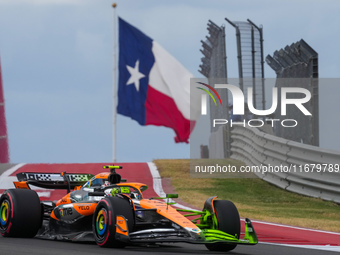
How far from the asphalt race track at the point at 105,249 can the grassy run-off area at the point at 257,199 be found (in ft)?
11.5

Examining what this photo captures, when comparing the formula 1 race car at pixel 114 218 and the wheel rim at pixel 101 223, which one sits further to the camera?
the wheel rim at pixel 101 223

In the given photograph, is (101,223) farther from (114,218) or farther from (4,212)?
(4,212)

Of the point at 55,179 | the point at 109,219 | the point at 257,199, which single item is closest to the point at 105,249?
the point at 109,219

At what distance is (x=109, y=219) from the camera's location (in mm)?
9875

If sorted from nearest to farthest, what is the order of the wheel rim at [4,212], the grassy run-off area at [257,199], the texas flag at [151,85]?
the wheel rim at [4,212], the grassy run-off area at [257,199], the texas flag at [151,85]

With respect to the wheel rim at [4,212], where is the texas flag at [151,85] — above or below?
above

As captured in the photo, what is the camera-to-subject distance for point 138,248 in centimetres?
1031

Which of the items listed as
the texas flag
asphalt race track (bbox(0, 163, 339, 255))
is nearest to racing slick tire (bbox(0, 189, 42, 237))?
asphalt race track (bbox(0, 163, 339, 255))

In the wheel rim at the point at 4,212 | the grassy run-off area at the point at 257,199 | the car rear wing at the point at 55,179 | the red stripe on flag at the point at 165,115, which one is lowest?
the grassy run-off area at the point at 257,199

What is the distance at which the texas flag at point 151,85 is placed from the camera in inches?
896

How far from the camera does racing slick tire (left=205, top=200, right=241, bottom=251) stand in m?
10.3

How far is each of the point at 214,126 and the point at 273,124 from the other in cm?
173

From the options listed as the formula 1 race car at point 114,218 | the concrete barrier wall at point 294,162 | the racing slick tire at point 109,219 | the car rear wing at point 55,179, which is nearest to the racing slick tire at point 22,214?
the formula 1 race car at point 114,218

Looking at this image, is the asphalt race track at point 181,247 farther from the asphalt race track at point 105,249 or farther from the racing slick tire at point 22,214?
the racing slick tire at point 22,214
